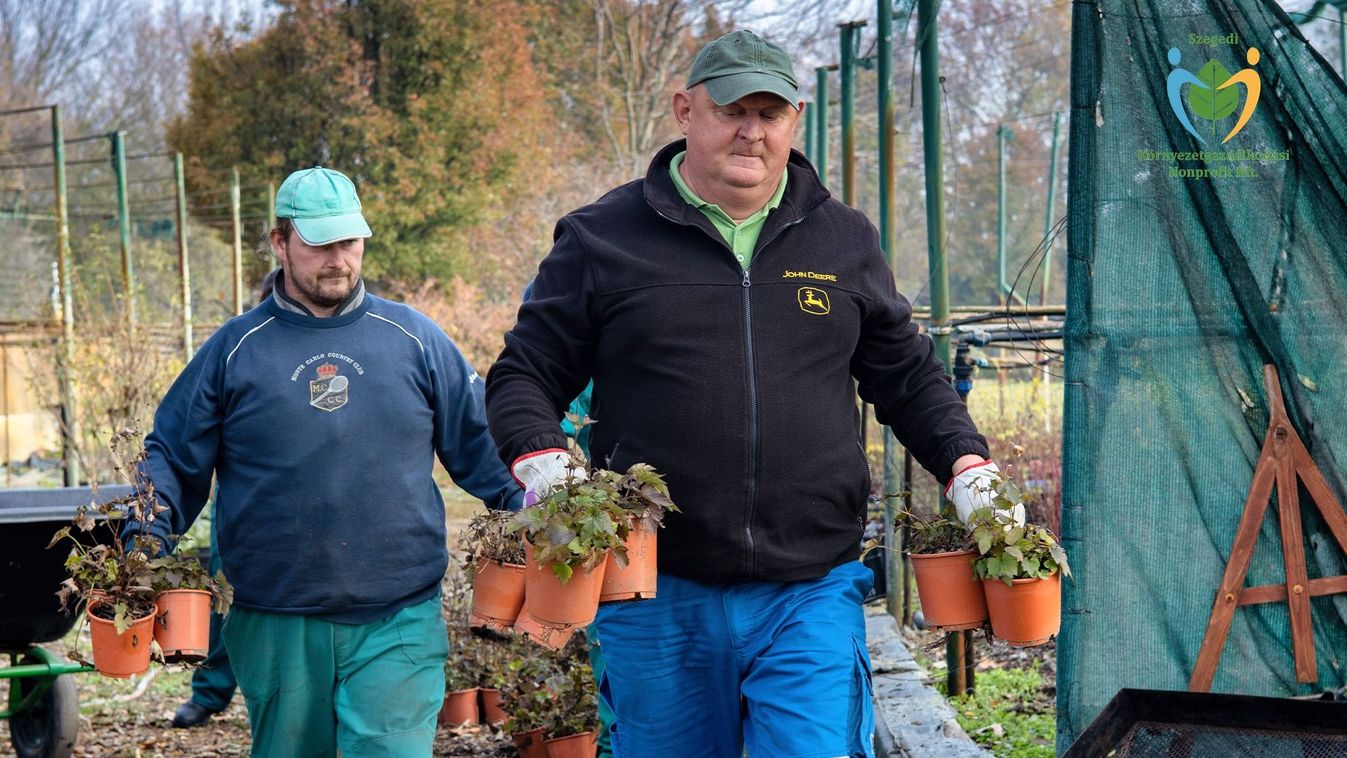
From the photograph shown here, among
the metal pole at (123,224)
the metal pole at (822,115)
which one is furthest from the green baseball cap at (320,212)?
the metal pole at (123,224)

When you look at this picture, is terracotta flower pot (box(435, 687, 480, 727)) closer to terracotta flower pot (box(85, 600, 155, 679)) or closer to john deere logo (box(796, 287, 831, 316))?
terracotta flower pot (box(85, 600, 155, 679))

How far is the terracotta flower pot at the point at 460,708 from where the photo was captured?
644 cm

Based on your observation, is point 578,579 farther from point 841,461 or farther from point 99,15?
point 99,15

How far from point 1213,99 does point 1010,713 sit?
2.44 meters

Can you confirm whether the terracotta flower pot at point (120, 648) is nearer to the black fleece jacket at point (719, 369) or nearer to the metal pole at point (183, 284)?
the black fleece jacket at point (719, 369)

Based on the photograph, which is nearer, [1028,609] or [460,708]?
[1028,609]

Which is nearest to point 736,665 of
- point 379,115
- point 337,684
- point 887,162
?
point 337,684

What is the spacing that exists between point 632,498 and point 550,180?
23861 millimetres

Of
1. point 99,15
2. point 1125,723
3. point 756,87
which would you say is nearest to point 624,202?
point 756,87

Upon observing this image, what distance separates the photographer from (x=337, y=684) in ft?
13.3

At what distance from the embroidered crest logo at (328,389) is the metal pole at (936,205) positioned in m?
2.51

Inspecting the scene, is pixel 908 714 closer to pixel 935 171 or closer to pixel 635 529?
pixel 935 171

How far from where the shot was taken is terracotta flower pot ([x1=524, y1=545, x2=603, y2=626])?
2941 millimetres

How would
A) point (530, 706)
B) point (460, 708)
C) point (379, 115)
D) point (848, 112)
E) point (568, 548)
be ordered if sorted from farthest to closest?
point (379, 115) → point (848, 112) → point (460, 708) → point (530, 706) → point (568, 548)
